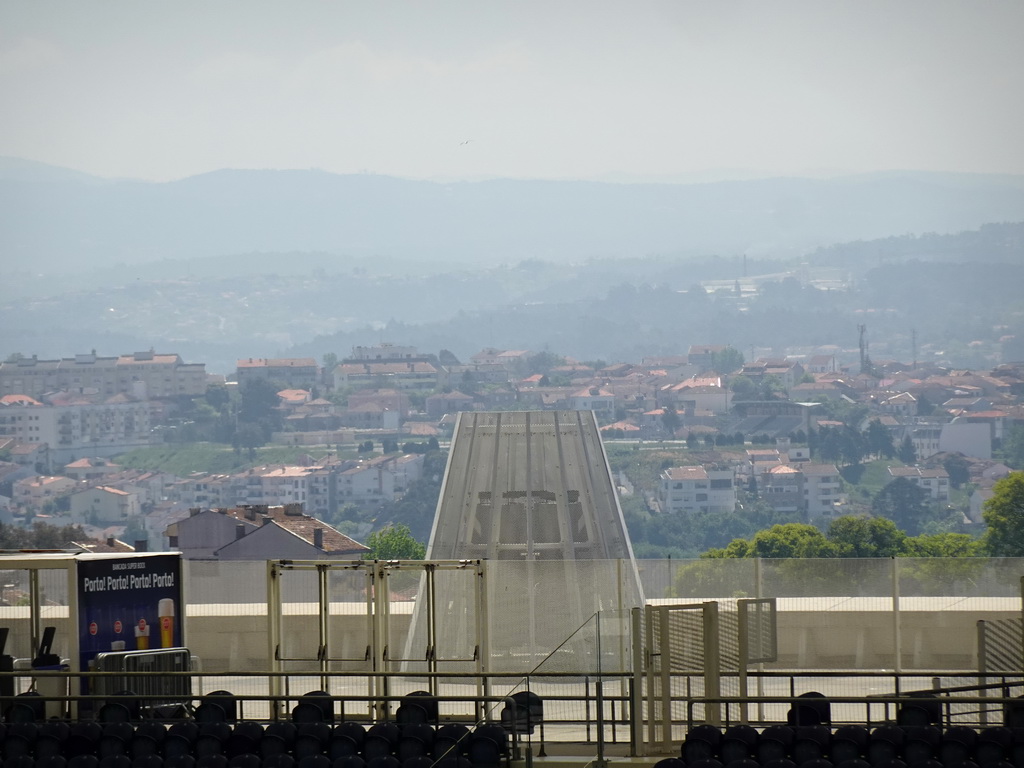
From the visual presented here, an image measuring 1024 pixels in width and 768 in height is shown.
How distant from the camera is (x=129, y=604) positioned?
11844mm

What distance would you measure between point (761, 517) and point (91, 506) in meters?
80.3

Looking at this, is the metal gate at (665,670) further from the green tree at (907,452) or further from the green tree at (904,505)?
the green tree at (907,452)

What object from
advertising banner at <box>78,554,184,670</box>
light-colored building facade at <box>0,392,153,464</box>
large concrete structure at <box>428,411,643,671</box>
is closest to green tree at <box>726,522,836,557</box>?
large concrete structure at <box>428,411,643,671</box>

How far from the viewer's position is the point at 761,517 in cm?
15425

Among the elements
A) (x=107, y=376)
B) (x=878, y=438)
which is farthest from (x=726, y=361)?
(x=107, y=376)

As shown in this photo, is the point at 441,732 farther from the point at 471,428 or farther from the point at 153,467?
the point at 153,467

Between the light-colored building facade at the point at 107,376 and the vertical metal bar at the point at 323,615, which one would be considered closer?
the vertical metal bar at the point at 323,615

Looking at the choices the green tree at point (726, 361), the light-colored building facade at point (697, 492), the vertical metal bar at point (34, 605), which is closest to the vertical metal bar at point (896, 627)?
the vertical metal bar at point (34, 605)

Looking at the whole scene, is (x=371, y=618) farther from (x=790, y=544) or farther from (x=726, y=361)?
(x=726, y=361)

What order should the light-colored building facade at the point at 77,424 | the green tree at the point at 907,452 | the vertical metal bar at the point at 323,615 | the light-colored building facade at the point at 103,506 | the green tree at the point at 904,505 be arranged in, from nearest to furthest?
the vertical metal bar at the point at 323,615
the green tree at the point at 904,505
the light-colored building facade at the point at 103,506
the green tree at the point at 907,452
the light-colored building facade at the point at 77,424

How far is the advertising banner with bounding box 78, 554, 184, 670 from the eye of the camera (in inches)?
450

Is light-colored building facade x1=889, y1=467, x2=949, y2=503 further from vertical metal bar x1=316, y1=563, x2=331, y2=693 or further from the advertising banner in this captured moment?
the advertising banner

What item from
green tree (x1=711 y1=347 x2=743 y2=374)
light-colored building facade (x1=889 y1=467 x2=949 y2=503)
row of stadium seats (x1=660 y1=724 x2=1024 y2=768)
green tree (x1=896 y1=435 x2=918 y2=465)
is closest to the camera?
row of stadium seats (x1=660 y1=724 x2=1024 y2=768)

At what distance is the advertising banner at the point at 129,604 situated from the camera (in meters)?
11.4
